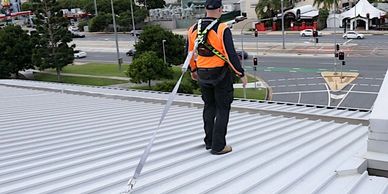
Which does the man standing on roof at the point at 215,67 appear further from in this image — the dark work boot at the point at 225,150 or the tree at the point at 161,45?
the tree at the point at 161,45

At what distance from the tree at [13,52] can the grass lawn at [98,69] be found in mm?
4576

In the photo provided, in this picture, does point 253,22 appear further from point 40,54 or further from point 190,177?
point 190,177

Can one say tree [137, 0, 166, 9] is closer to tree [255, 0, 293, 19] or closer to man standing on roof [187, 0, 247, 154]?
tree [255, 0, 293, 19]

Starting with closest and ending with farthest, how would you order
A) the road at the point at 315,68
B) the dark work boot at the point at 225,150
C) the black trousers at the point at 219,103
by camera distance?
the black trousers at the point at 219,103, the dark work boot at the point at 225,150, the road at the point at 315,68

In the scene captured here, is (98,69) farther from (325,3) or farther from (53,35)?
(325,3)

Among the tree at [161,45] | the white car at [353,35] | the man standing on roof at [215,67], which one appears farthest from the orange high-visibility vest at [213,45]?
the white car at [353,35]

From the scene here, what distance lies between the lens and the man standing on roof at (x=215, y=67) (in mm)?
4973

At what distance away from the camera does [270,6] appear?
66.4 meters

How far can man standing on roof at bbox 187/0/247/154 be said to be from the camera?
4973mm

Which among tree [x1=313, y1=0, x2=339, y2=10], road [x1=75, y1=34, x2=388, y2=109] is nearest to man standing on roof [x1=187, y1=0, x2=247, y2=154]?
road [x1=75, y1=34, x2=388, y2=109]

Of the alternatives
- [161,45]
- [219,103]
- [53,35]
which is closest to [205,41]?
[219,103]

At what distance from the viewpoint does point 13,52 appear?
135 ft

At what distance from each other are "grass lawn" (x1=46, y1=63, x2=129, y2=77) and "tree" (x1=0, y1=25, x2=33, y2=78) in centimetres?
458

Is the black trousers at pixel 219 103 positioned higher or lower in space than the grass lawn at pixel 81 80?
higher
